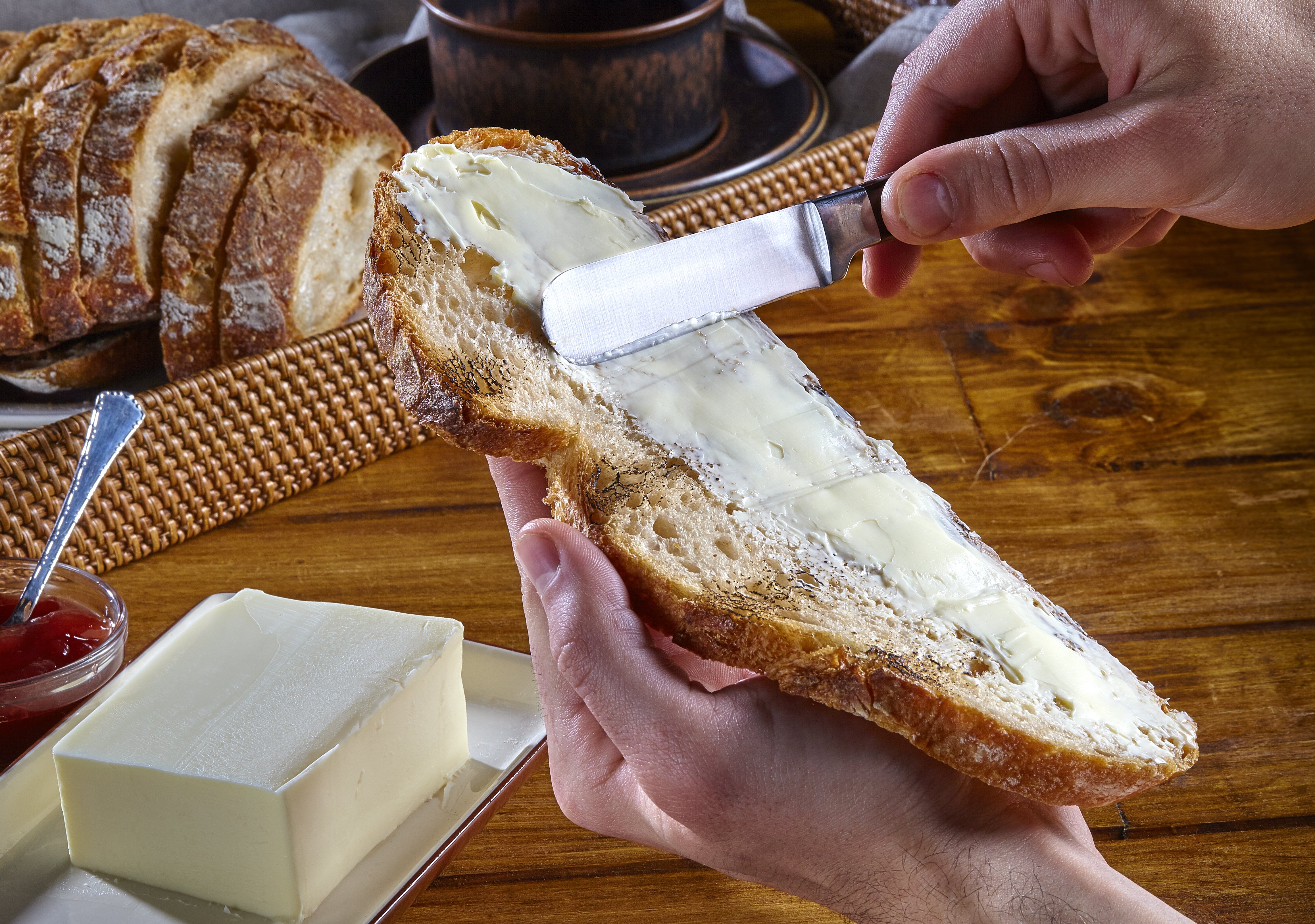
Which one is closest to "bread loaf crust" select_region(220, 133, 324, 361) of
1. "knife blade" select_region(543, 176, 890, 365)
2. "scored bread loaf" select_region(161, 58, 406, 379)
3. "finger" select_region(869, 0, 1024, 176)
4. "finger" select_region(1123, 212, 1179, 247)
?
"scored bread loaf" select_region(161, 58, 406, 379)

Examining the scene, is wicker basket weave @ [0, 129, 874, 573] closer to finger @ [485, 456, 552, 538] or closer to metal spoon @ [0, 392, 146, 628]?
metal spoon @ [0, 392, 146, 628]

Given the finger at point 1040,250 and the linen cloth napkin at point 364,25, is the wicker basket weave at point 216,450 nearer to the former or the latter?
the finger at point 1040,250

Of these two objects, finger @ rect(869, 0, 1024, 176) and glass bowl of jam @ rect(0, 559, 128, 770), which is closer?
glass bowl of jam @ rect(0, 559, 128, 770)

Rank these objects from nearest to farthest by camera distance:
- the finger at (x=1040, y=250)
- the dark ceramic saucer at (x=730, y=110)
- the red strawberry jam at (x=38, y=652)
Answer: the red strawberry jam at (x=38, y=652) → the finger at (x=1040, y=250) → the dark ceramic saucer at (x=730, y=110)

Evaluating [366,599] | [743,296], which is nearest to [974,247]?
[743,296]

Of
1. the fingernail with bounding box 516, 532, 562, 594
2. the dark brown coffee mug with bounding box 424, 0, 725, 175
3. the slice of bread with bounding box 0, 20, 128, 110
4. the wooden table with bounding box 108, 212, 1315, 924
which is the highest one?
the slice of bread with bounding box 0, 20, 128, 110

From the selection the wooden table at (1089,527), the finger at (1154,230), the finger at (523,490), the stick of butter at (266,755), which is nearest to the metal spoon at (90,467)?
the wooden table at (1089,527)
